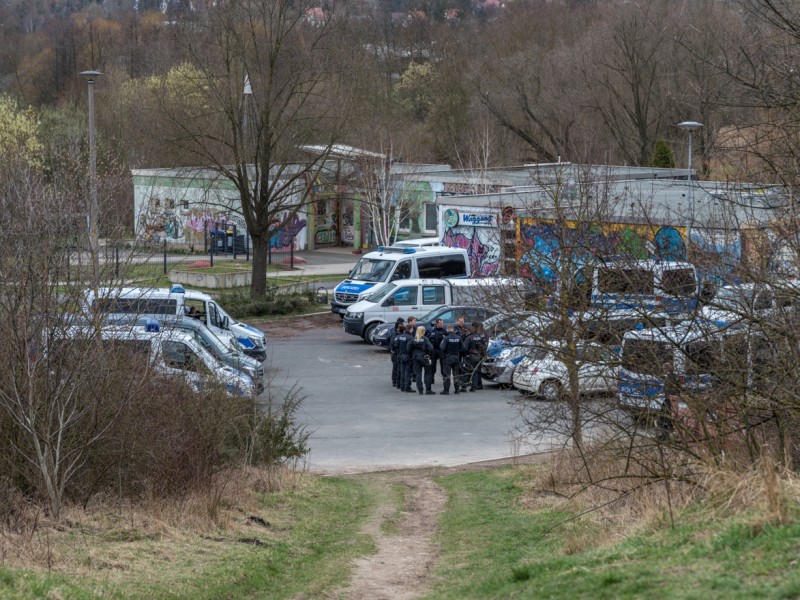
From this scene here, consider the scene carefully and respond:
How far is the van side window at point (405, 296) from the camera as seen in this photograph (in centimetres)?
2883

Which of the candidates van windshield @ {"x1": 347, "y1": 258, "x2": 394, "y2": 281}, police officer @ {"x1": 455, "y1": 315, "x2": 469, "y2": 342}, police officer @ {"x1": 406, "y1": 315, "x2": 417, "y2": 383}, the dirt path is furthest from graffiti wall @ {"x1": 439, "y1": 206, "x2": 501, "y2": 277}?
the dirt path

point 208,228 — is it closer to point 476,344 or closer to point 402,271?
point 402,271

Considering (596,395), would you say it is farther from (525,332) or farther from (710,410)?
(710,410)

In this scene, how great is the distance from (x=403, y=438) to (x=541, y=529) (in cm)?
678

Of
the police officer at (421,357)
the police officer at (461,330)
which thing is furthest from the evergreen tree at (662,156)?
the police officer at (421,357)

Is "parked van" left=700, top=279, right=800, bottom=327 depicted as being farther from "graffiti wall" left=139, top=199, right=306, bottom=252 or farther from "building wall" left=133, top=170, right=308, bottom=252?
"graffiti wall" left=139, top=199, right=306, bottom=252

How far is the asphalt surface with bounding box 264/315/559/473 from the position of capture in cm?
1747

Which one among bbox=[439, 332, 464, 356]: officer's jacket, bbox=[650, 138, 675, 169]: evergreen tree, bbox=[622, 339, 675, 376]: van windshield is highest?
bbox=[650, 138, 675, 169]: evergreen tree

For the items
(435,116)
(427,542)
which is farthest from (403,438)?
(435,116)

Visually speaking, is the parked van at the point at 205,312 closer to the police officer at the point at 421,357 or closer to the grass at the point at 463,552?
the police officer at the point at 421,357

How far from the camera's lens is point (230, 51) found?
110 feet

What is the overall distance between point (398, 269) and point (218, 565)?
22.5 metres

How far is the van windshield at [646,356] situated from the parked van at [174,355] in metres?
5.67

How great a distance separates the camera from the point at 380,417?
20.5 meters
